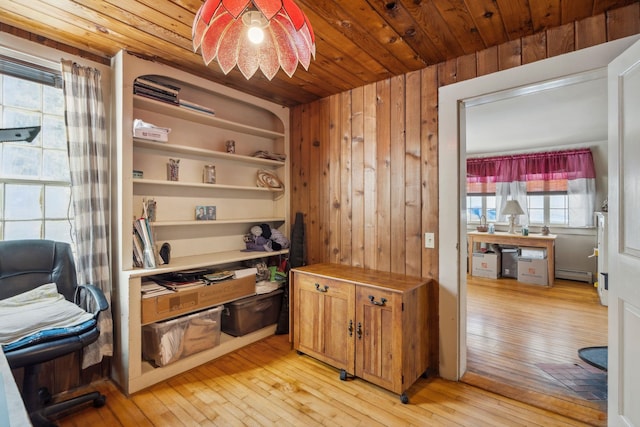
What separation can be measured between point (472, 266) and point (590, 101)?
3.19 m

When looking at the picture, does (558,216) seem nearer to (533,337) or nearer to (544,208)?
(544,208)

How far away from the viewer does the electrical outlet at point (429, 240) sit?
2377mm

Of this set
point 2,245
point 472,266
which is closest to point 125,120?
point 2,245

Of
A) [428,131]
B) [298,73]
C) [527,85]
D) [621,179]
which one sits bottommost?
[621,179]

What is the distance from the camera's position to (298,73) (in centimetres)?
252

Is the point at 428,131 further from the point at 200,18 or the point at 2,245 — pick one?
the point at 2,245

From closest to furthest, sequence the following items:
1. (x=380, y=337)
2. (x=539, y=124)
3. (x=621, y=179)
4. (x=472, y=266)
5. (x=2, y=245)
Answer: (x=621, y=179) → (x=2, y=245) → (x=380, y=337) → (x=539, y=124) → (x=472, y=266)

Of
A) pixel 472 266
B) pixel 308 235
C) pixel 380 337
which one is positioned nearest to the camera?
pixel 380 337

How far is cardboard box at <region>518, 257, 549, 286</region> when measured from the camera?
16.2ft

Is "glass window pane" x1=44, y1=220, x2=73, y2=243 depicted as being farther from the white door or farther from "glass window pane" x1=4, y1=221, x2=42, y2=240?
the white door

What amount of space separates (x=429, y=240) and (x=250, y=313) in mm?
1696

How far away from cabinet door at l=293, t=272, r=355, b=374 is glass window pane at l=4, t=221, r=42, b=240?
1.85 m

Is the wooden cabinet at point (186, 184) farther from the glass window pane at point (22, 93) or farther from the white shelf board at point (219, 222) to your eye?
the glass window pane at point (22, 93)

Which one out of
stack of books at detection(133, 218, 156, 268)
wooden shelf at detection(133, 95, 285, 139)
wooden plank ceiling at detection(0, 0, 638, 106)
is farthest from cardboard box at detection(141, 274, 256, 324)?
wooden plank ceiling at detection(0, 0, 638, 106)
